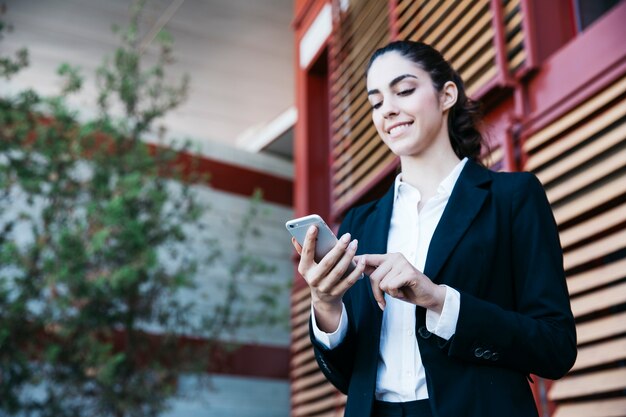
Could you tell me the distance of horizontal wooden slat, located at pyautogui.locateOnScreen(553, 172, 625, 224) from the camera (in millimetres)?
3189

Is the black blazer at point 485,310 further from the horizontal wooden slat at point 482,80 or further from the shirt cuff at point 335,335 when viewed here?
the horizontal wooden slat at point 482,80

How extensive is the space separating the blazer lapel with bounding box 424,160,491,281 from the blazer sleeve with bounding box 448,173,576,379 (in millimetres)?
84

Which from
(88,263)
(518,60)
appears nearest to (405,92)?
(518,60)

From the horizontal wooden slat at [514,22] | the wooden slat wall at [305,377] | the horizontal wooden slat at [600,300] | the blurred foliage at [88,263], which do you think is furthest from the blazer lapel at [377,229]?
the blurred foliage at [88,263]

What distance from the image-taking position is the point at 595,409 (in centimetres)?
311

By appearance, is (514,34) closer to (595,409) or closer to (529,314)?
(595,409)

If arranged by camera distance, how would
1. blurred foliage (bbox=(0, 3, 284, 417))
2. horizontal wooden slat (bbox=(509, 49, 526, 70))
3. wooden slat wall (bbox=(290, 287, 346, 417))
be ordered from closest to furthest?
1. horizontal wooden slat (bbox=(509, 49, 526, 70))
2. wooden slat wall (bbox=(290, 287, 346, 417))
3. blurred foliage (bbox=(0, 3, 284, 417))

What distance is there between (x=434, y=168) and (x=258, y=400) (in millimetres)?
9162

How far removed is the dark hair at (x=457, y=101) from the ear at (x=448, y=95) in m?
0.01

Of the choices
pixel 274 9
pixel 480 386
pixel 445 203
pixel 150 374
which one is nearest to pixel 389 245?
pixel 445 203

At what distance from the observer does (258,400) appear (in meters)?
10.5

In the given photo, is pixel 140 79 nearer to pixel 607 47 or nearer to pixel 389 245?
pixel 607 47

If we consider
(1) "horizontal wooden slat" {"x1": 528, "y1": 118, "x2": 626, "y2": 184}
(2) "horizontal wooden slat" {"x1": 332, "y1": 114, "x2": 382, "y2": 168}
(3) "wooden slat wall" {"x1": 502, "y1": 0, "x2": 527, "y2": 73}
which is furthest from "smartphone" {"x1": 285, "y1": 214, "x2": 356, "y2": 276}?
(2) "horizontal wooden slat" {"x1": 332, "y1": 114, "x2": 382, "y2": 168}

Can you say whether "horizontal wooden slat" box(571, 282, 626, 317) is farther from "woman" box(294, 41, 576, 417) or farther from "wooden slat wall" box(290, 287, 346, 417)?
"wooden slat wall" box(290, 287, 346, 417)
